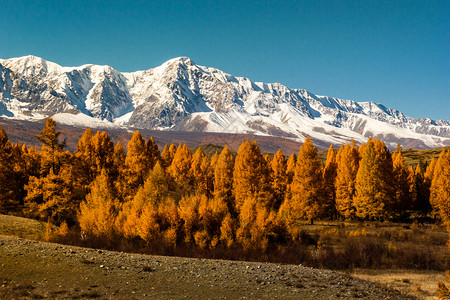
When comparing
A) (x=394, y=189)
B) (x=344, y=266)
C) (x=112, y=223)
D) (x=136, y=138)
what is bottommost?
(x=344, y=266)

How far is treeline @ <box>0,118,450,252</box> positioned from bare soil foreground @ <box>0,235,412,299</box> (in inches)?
421

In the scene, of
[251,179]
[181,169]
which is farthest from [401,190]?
[181,169]

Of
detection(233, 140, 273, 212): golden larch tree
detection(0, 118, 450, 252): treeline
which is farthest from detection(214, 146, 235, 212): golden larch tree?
detection(233, 140, 273, 212): golden larch tree

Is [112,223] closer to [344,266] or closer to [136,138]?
[136,138]

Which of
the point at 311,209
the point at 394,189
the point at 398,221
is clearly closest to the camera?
the point at 311,209

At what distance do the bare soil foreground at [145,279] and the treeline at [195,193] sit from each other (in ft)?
35.1

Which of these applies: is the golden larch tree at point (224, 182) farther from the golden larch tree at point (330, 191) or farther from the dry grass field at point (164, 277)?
the dry grass field at point (164, 277)

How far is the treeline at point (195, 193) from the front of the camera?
35.1m

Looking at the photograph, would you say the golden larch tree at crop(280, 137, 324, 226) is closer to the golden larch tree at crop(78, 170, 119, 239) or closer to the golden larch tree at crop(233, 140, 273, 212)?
the golden larch tree at crop(233, 140, 273, 212)

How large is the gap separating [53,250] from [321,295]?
17.8 meters

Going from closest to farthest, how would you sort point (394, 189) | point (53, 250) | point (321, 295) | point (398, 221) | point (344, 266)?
point (321, 295)
point (53, 250)
point (344, 266)
point (394, 189)
point (398, 221)

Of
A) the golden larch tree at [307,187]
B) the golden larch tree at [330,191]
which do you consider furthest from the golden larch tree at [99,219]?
the golden larch tree at [330,191]

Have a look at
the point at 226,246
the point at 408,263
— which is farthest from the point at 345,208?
the point at 226,246

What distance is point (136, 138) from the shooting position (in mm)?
51656
